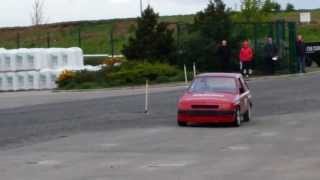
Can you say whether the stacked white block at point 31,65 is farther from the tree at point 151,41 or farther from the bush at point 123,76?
the tree at point 151,41

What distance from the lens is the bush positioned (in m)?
44.7

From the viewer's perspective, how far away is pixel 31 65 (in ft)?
158

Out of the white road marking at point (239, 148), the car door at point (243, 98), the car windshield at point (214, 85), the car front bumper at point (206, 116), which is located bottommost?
the white road marking at point (239, 148)

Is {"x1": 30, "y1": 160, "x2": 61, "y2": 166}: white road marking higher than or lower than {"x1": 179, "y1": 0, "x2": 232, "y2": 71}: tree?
lower

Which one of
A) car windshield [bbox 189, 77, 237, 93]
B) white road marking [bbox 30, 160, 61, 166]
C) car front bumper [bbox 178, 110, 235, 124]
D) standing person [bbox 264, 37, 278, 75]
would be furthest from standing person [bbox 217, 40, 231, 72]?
white road marking [bbox 30, 160, 61, 166]

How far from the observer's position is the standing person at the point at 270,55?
48.4 metres

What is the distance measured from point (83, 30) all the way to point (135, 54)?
44.5 meters

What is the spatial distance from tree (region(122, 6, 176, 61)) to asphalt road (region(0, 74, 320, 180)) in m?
12.4

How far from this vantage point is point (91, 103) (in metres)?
34.8

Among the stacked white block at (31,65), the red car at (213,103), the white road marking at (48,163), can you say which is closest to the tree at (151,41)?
the stacked white block at (31,65)

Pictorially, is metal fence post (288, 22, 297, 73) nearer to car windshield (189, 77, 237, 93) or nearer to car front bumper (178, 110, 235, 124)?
car windshield (189, 77, 237, 93)

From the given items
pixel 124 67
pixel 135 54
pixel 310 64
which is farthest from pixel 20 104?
pixel 310 64

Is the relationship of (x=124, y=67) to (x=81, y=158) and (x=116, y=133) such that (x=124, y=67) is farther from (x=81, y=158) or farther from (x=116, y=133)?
(x=81, y=158)

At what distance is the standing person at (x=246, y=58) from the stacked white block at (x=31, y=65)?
329 inches
